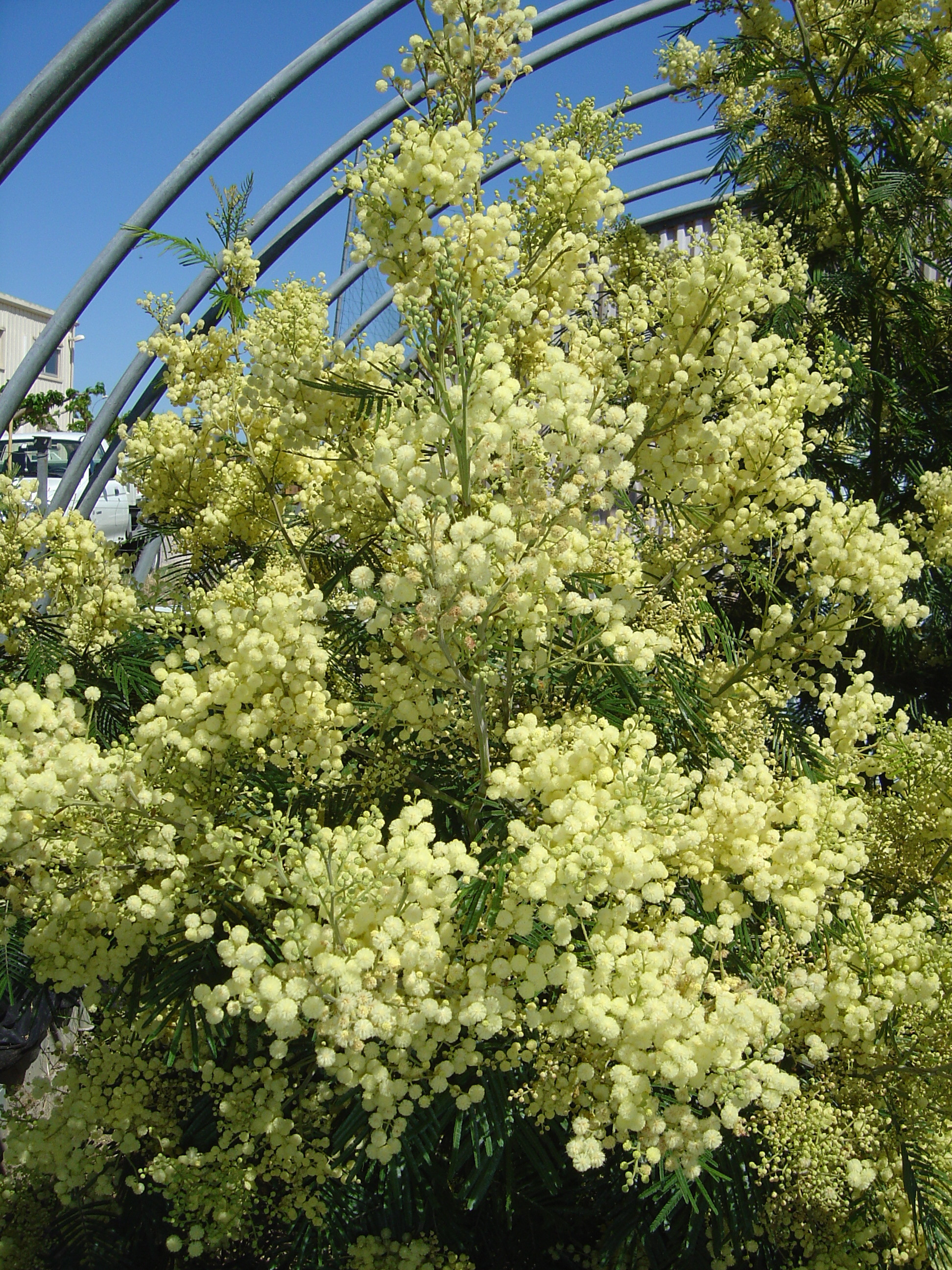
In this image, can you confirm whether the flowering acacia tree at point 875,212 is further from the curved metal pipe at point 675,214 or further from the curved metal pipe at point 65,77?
the curved metal pipe at point 675,214

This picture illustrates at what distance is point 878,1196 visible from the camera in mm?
2098

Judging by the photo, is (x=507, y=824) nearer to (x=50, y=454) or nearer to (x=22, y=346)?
(x=50, y=454)

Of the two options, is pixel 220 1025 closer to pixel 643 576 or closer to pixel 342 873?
pixel 342 873

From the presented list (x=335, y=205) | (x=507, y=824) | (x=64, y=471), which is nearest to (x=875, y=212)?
(x=335, y=205)

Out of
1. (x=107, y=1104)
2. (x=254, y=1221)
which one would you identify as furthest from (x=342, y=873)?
(x=254, y=1221)

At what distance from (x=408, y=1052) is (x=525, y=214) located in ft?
6.23

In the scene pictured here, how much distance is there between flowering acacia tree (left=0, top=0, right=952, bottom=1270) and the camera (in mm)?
1539

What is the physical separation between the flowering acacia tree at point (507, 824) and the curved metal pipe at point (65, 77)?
1.82 metres

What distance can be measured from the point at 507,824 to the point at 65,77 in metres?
3.59

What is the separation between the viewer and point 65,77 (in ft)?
11.6

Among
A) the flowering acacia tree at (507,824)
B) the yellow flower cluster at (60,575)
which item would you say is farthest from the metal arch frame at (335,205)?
the flowering acacia tree at (507,824)

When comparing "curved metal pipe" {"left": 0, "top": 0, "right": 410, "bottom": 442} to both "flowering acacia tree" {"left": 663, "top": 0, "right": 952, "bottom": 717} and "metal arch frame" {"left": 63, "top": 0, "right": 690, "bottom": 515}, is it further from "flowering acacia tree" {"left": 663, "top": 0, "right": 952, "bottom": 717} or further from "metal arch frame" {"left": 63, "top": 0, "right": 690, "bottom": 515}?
"flowering acacia tree" {"left": 663, "top": 0, "right": 952, "bottom": 717}

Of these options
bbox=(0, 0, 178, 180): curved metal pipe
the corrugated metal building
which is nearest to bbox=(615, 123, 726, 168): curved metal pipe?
bbox=(0, 0, 178, 180): curved metal pipe

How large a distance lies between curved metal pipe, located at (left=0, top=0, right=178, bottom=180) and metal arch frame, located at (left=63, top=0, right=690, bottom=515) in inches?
78.3
